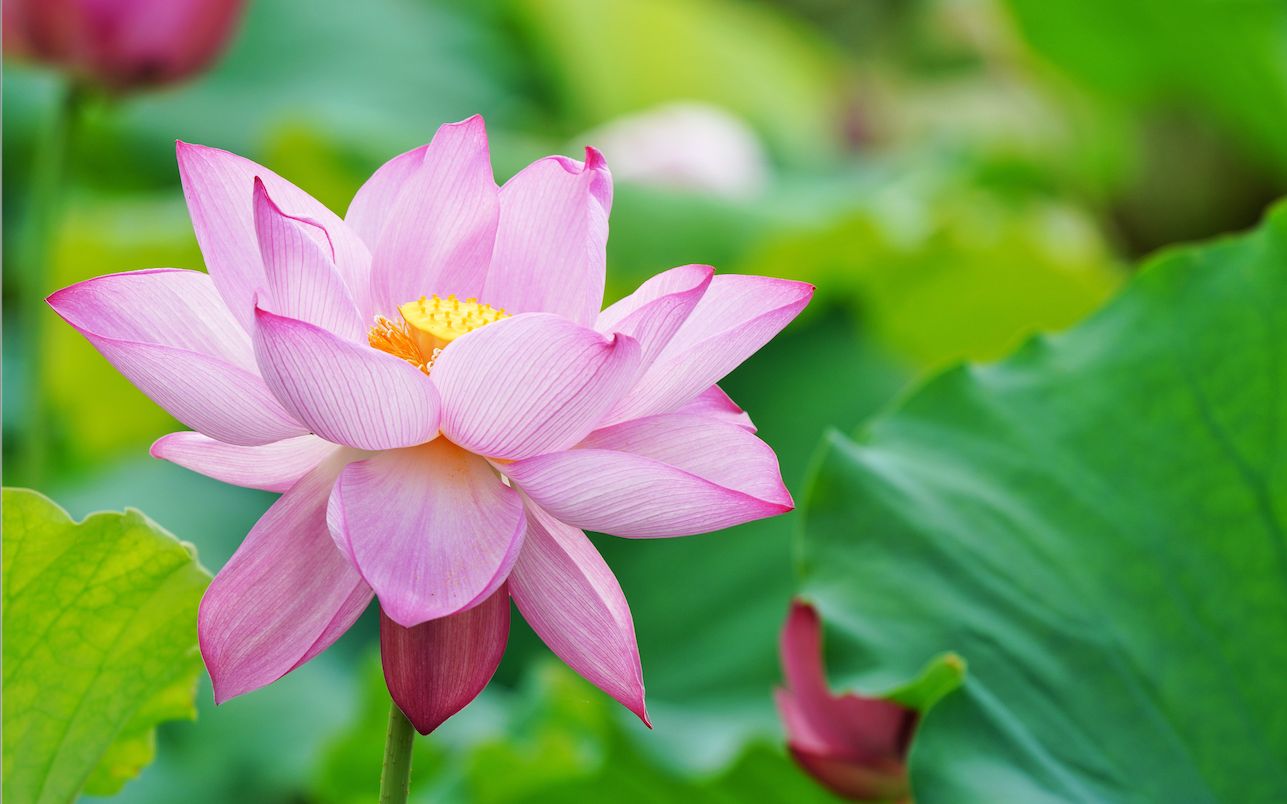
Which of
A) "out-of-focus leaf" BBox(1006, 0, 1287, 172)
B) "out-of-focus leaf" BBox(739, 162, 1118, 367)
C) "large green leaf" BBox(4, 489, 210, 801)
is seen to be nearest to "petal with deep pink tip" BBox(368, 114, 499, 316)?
"large green leaf" BBox(4, 489, 210, 801)

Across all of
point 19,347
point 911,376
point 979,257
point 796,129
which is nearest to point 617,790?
point 911,376

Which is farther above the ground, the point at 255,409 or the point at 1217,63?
the point at 255,409

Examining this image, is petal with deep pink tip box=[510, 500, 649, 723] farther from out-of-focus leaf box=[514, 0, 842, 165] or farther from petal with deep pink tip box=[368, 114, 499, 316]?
out-of-focus leaf box=[514, 0, 842, 165]

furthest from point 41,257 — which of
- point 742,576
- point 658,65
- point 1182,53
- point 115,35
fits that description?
point 1182,53

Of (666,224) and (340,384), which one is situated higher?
(340,384)

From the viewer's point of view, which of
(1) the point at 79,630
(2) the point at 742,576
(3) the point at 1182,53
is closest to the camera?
(1) the point at 79,630

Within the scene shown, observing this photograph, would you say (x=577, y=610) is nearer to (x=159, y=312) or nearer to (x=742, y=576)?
(x=159, y=312)

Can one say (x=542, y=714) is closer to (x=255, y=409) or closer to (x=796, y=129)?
(x=255, y=409)
